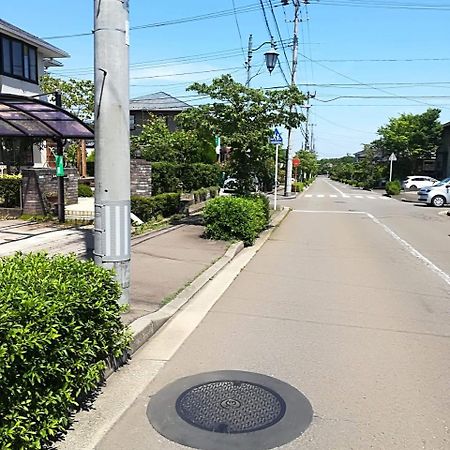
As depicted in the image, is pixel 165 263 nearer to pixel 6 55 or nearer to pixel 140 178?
pixel 140 178

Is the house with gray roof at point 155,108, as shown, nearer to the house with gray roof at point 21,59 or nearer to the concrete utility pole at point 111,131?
the house with gray roof at point 21,59

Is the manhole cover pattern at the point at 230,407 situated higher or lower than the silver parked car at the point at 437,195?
lower

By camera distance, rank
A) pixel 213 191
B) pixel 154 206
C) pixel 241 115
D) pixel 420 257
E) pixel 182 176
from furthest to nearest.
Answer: pixel 213 191 → pixel 182 176 → pixel 154 206 → pixel 241 115 → pixel 420 257

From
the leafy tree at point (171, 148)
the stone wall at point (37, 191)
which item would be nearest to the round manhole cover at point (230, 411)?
the stone wall at point (37, 191)

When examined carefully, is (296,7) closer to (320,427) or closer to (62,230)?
(62,230)

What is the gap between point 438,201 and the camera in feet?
84.9

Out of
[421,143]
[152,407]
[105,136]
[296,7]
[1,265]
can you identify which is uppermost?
[296,7]

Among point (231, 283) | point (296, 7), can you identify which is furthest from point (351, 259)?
point (296, 7)

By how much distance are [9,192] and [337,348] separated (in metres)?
11.4

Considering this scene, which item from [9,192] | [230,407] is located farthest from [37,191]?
[230,407]

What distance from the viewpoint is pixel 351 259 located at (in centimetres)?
990

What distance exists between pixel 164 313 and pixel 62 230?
6.54 m

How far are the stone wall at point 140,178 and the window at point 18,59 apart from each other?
1172cm

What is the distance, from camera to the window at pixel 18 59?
2234cm
